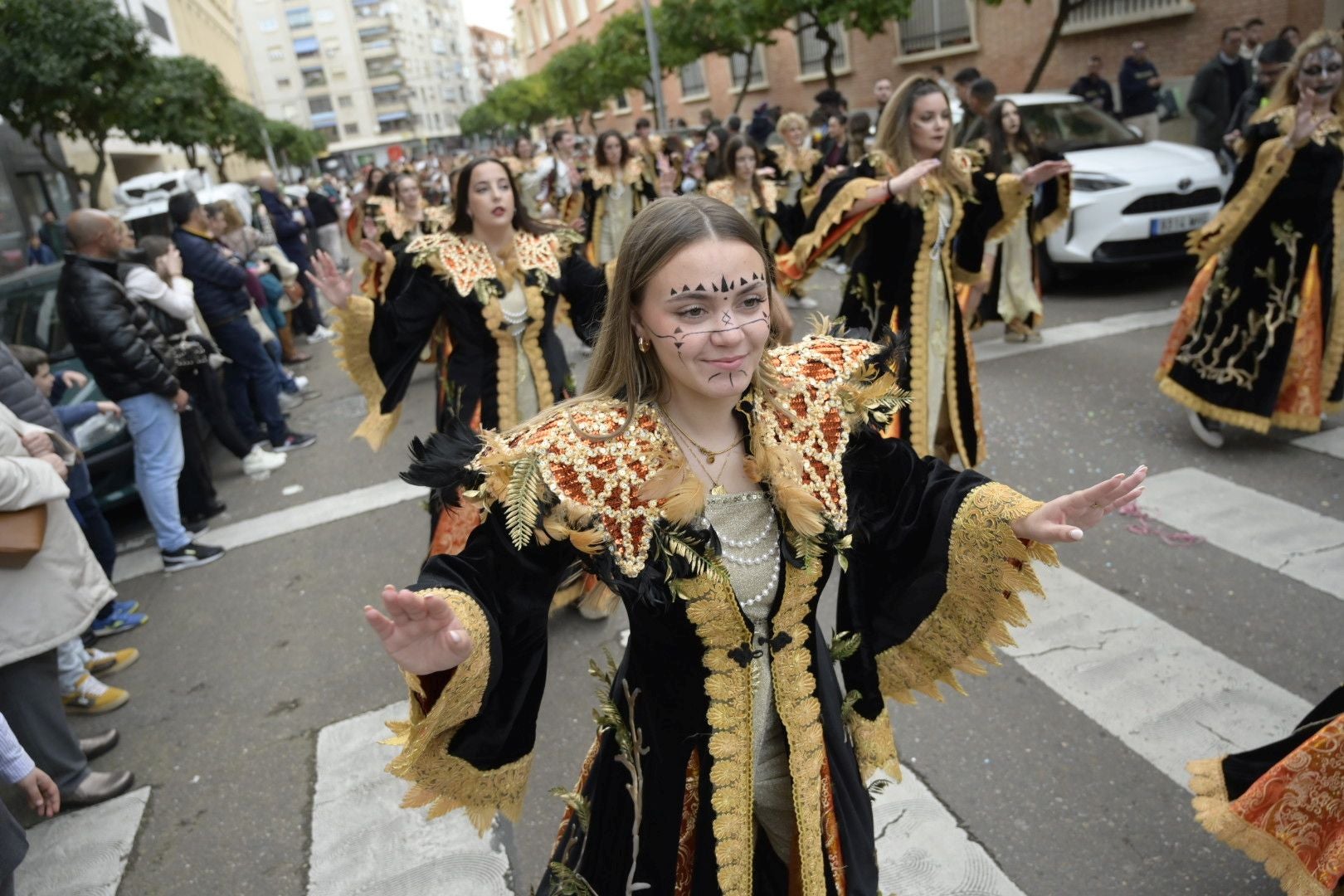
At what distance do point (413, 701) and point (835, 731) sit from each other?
828 mm

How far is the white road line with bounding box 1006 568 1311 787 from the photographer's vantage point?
3.09 meters

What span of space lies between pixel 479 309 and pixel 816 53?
2460cm

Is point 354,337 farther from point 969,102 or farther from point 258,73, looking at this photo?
point 258,73

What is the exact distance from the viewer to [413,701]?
168cm

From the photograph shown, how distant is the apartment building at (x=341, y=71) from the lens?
9269 centimetres

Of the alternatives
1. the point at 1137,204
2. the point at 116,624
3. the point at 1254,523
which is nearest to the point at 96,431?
the point at 116,624

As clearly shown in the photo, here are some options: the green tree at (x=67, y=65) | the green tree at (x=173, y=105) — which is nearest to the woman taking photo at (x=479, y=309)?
the green tree at (x=67, y=65)

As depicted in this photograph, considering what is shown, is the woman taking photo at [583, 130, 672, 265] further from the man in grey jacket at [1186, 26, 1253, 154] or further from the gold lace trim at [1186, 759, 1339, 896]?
the gold lace trim at [1186, 759, 1339, 896]

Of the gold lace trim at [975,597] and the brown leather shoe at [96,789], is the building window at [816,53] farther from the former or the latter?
the gold lace trim at [975,597]

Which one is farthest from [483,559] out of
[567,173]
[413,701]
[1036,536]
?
[567,173]

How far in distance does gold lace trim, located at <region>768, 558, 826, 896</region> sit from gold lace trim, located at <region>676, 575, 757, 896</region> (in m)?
0.04

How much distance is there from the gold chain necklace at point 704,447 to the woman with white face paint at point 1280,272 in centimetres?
413

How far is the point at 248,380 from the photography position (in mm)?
7684

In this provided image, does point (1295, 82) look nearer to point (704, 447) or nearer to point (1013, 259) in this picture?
point (1013, 259)
